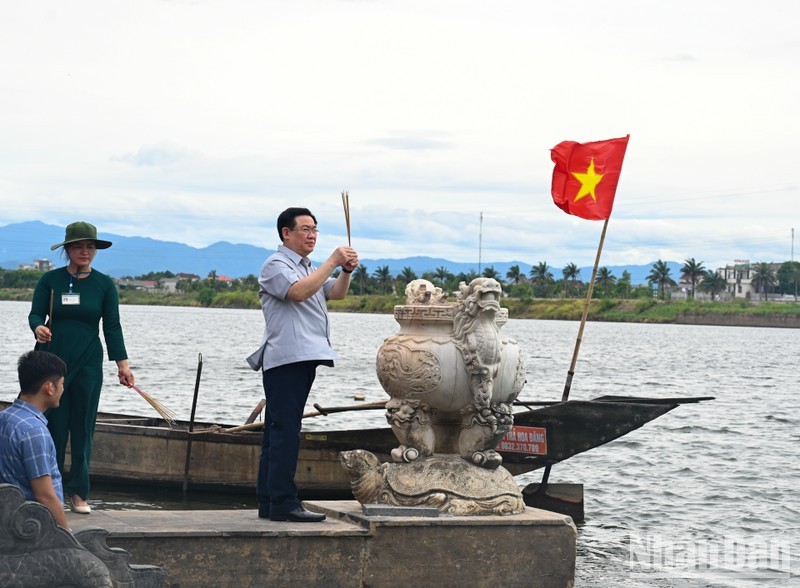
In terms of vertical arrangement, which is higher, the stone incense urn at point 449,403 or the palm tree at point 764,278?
the palm tree at point 764,278

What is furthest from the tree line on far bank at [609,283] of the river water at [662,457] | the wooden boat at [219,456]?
the wooden boat at [219,456]

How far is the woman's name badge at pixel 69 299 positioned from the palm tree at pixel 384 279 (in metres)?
158

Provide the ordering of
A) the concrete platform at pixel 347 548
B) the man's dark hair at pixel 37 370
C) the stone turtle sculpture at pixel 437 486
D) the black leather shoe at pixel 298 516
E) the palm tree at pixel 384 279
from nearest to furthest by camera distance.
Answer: the man's dark hair at pixel 37 370
the concrete platform at pixel 347 548
the black leather shoe at pixel 298 516
the stone turtle sculpture at pixel 437 486
the palm tree at pixel 384 279

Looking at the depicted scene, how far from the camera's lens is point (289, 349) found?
7.91 metres

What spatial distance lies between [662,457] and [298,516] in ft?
58.7

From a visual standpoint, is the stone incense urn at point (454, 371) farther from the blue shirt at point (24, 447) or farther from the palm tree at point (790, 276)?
the palm tree at point (790, 276)

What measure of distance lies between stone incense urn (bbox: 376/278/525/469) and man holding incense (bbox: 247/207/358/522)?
2.61 ft

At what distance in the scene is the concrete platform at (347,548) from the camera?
24.3ft

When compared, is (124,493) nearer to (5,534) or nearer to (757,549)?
(757,549)

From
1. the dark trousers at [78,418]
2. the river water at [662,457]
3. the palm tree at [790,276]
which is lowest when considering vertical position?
the river water at [662,457]

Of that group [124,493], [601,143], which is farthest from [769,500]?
[124,493]

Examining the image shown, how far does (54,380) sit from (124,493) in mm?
10386

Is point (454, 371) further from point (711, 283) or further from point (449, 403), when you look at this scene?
point (711, 283)

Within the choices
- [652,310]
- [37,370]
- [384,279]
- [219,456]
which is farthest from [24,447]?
[384,279]
